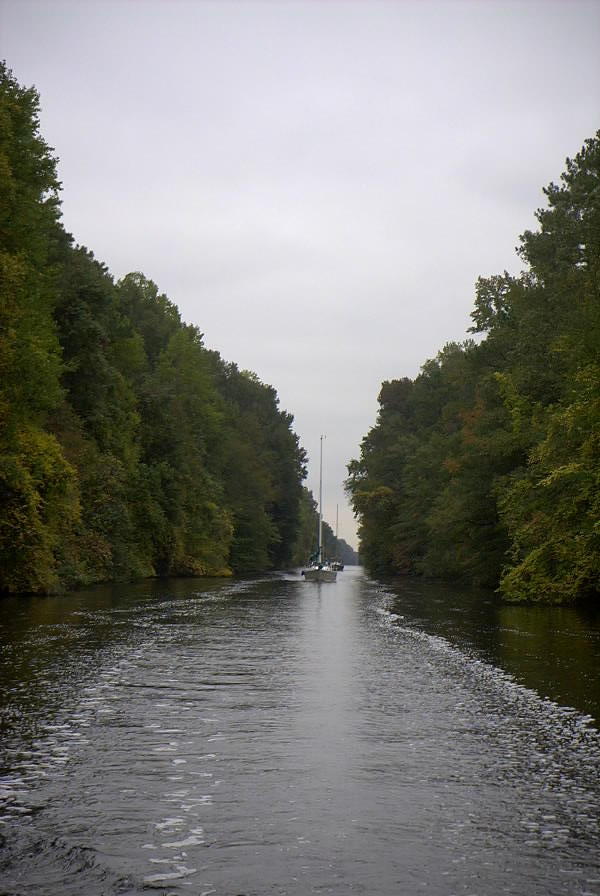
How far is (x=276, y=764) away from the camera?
→ 866 cm

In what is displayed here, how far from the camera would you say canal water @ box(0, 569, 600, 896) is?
5844mm

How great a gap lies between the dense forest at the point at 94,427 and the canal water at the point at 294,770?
16.0 metres

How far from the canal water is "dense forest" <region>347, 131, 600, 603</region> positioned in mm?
14510

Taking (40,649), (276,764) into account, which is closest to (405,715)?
(276,764)

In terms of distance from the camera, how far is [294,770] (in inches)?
334

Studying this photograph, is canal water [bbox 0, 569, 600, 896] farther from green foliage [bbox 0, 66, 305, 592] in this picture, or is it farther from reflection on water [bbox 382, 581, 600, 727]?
green foliage [bbox 0, 66, 305, 592]

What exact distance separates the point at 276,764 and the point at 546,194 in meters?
41.3

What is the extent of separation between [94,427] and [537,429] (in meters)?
24.7

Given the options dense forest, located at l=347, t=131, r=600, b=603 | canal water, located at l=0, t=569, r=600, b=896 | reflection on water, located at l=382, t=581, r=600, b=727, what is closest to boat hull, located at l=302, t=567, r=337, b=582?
dense forest, located at l=347, t=131, r=600, b=603

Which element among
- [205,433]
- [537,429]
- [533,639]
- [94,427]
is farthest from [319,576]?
[533,639]

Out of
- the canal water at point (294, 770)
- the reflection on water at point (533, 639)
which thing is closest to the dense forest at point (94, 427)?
the reflection on water at point (533, 639)

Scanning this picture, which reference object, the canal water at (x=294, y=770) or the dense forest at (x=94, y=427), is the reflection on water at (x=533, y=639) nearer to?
the canal water at (x=294, y=770)

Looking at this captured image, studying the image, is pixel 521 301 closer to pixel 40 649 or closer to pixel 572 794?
pixel 40 649

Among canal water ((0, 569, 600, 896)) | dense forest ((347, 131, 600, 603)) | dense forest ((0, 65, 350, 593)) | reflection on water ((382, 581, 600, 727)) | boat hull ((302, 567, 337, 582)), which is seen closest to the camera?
canal water ((0, 569, 600, 896))
